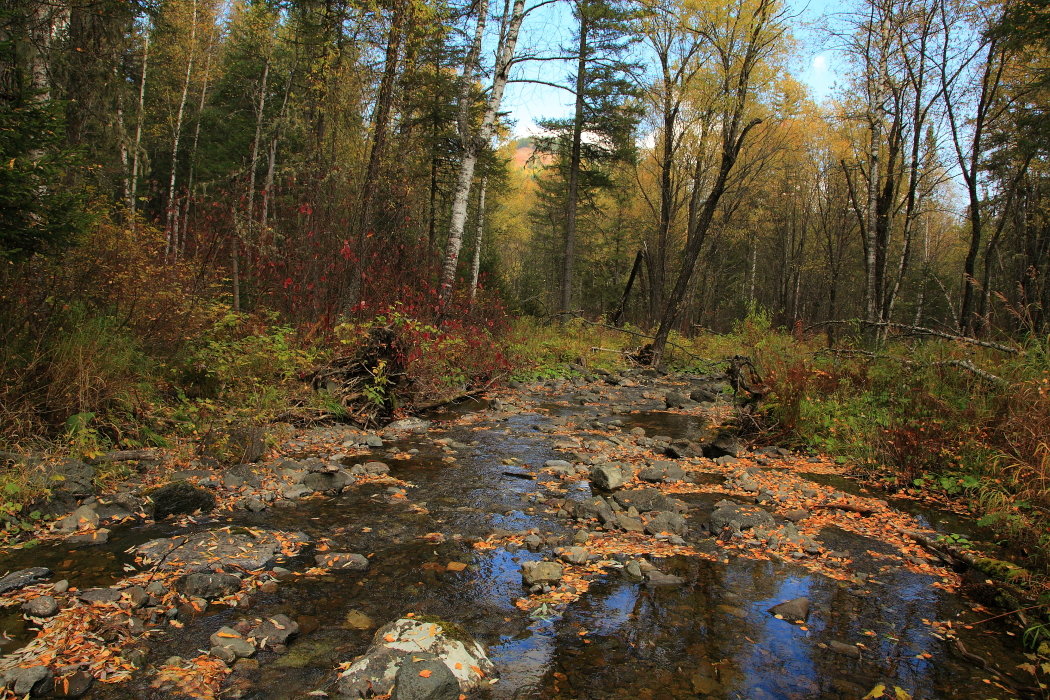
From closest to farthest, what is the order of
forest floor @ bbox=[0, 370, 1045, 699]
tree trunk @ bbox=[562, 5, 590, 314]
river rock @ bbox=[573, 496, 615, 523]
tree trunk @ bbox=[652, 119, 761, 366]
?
forest floor @ bbox=[0, 370, 1045, 699], river rock @ bbox=[573, 496, 615, 523], tree trunk @ bbox=[652, 119, 761, 366], tree trunk @ bbox=[562, 5, 590, 314]

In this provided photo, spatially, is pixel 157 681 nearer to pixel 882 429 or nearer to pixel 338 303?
pixel 338 303

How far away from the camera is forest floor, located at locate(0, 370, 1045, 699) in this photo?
2.47 meters

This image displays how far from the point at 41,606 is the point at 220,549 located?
93 cm

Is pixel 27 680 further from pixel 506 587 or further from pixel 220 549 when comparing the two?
pixel 506 587

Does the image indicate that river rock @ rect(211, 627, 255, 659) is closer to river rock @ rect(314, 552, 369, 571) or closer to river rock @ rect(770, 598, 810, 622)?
river rock @ rect(314, 552, 369, 571)

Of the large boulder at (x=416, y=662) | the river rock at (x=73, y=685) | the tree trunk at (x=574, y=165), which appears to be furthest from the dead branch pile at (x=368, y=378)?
the tree trunk at (x=574, y=165)

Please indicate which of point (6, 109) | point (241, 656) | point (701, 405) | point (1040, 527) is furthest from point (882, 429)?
point (6, 109)

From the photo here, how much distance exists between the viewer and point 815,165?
27.3 m

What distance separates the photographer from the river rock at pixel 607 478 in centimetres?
536

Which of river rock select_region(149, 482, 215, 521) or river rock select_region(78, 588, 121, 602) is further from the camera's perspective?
river rock select_region(149, 482, 215, 521)

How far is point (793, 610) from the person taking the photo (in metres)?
3.17

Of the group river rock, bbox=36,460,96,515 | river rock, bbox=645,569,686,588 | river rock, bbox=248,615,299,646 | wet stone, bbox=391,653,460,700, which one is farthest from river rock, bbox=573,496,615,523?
river rock, bbox=36,460,96,515

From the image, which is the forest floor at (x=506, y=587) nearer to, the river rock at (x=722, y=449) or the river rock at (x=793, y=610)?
the river rock at (x=793, y=610)

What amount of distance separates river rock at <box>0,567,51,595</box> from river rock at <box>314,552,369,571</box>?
55.8 inches
